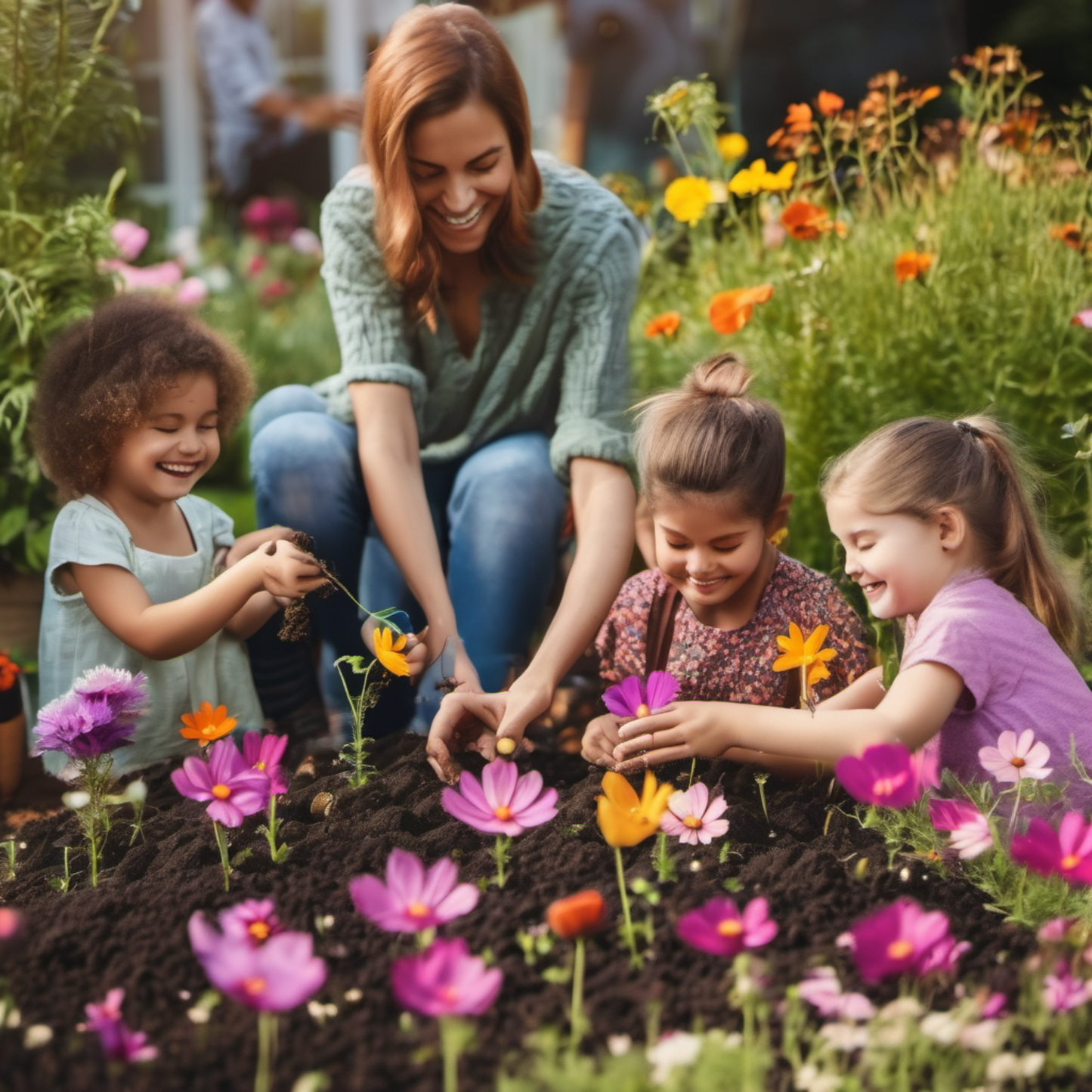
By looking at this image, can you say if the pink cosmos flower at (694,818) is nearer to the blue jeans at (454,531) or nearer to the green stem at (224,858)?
the green stem at (224,858)

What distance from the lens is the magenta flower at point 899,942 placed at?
112 centimetres

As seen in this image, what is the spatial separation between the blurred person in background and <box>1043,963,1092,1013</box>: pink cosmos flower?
644 centimetres

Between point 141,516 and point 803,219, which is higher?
point 803,219

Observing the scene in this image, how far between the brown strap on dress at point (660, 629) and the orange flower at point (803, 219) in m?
0.83

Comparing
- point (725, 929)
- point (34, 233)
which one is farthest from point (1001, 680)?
point (34, 233)

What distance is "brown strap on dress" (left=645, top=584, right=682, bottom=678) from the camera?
218 centimetres

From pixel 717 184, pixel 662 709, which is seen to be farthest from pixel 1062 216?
pixel 662 709

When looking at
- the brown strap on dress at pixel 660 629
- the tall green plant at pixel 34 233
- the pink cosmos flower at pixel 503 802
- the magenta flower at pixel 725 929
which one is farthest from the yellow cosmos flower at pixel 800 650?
the tall green plant at pixel 34 233

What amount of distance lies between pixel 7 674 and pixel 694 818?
1277 mm

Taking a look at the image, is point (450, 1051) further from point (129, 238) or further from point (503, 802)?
point (129, 238)

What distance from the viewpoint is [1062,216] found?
2.97 m

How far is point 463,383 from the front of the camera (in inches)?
98.6

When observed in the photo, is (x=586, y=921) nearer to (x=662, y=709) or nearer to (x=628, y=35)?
(x=662, y=709)

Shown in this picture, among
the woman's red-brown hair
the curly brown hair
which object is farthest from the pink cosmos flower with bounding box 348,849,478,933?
the woman's red-brown hair
